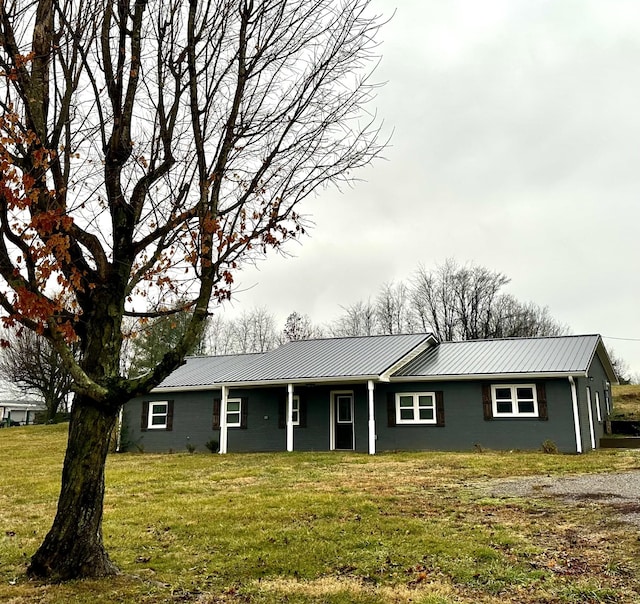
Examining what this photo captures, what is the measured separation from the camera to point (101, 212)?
5.44m

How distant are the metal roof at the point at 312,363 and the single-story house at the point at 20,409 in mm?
38582

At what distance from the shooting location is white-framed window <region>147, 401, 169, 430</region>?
872 inches

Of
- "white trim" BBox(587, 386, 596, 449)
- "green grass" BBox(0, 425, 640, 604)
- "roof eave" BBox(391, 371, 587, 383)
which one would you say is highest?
"roof eave" BBox(391, 371, 587, 383)

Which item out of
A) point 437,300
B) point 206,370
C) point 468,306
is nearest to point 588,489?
point 206,370

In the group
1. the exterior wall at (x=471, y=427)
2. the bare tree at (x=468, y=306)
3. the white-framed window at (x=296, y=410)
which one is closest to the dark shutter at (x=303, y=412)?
the white-framed window at (x=296, y=410)

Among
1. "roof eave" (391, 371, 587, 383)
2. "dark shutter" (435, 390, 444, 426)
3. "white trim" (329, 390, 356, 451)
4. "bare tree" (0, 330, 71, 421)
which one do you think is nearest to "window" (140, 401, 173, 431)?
"white trim" (329, 390, 356, 451)

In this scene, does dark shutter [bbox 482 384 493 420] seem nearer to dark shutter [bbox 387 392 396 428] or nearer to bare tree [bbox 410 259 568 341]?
dark shutter [bbox 387 392 396 428]

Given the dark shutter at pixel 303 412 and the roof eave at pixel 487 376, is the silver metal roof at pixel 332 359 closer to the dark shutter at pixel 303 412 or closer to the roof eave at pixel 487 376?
the roof eave at pixel 487 376

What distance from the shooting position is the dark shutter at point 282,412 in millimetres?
19828

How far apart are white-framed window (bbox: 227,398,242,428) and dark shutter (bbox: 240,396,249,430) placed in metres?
0.06

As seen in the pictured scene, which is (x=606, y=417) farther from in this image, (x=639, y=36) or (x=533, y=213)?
(x=639, y=36)

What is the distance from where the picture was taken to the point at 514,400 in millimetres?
17406

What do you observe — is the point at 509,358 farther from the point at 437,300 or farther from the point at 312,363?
the point at 437,300

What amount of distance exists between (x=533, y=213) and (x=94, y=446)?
1788 cm
